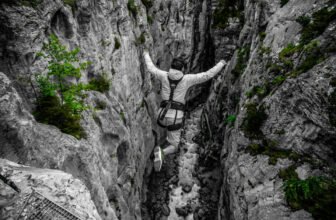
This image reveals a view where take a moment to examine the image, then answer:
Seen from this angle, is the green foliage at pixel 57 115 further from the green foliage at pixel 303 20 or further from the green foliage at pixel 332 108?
the green foliage at pixel 303 20

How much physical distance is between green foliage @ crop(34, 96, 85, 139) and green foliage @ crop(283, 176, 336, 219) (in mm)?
6042

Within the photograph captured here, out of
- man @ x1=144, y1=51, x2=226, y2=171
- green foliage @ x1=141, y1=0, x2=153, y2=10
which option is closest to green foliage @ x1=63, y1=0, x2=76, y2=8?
man @ x1=144, y1=51, x2=226, y2=171

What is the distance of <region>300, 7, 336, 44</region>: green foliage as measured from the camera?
22.4ft

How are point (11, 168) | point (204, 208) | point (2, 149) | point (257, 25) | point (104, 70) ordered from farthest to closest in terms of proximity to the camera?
point (204, 208) → point (257, 25) → point (104, 70) → point (2, 149) → point (11, 168)

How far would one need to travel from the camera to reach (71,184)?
3781 millimetres

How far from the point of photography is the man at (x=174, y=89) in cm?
982

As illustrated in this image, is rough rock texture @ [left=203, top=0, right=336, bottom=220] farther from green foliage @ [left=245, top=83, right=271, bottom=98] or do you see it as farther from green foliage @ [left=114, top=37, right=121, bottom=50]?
green foliage @ [left=114, top=37, right=121, bottom=50]

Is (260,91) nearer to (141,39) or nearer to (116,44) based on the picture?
(116,44)

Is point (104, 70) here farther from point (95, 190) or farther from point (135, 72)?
point (95, 190)

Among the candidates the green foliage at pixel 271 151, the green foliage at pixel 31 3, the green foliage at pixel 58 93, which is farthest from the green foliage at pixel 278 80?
the green foliage at pixel 31 3

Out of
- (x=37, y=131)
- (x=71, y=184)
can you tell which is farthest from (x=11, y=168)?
(x=37, y=131)

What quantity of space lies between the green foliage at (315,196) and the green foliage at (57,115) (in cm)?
604

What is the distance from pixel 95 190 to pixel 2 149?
282 centimetres

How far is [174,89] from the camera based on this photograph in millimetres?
10109
